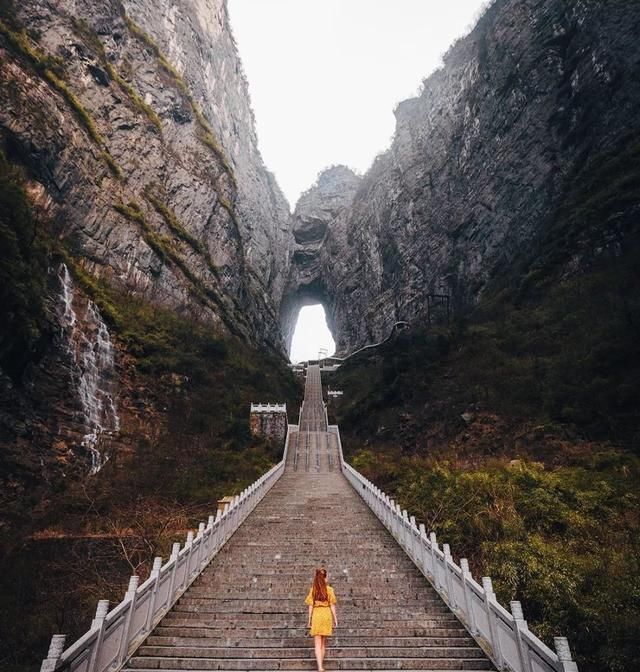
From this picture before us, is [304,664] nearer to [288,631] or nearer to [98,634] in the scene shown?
[288,631]

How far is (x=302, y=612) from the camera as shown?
23.2 ft

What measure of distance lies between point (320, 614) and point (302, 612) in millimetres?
2062

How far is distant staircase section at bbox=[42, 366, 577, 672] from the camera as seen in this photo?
522cm

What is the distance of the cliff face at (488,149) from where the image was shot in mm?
34438

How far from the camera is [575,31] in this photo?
124ft

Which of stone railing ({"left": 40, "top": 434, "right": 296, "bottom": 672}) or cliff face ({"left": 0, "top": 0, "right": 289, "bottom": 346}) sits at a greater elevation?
cliff face ({"left": 0, "top": 0, "right": 289, "bottom": 346})

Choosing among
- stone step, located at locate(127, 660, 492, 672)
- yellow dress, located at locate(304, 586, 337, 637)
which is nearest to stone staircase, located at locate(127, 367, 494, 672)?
stone step, located at locate(127, 660, 492, 672)

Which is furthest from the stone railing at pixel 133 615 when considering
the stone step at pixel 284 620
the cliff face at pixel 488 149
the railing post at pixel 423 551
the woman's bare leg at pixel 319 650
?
the cliff face at pixel 488 149

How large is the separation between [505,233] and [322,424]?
24921 millimetres

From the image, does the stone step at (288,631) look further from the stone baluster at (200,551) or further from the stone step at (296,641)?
the stone baluster at (200,551)

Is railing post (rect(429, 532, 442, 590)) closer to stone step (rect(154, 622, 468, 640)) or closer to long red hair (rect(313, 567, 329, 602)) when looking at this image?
stone step (rect(154, 622, 468, 640))

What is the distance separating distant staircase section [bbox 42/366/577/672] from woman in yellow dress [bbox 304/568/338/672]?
59 centimetres

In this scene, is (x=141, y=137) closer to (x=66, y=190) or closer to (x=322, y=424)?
(x=66, y=190)

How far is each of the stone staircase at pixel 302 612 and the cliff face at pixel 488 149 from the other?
33578mm
